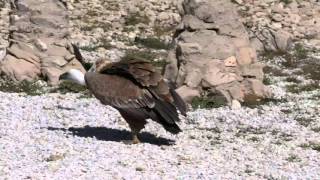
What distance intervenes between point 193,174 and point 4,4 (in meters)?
22.2

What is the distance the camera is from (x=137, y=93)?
14164 millimetres

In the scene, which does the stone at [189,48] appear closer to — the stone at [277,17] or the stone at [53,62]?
the stone at [53,62]

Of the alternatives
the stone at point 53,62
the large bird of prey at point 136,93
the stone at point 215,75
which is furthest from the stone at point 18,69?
the large bird of prey at point 136,93

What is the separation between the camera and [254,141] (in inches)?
603

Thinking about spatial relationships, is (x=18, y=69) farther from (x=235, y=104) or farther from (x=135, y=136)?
(x=135, y=136)

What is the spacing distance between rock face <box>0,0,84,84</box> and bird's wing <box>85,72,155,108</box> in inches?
272

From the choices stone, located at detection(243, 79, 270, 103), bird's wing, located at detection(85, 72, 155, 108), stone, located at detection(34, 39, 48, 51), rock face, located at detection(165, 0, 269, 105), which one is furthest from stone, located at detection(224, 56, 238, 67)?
bird's wing, located at detection(85, 72, 155, 108)

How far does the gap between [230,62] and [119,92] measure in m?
6.27

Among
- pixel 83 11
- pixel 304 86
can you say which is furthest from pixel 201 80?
pixel 83 11

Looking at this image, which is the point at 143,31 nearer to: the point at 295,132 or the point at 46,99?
the point at 46,99

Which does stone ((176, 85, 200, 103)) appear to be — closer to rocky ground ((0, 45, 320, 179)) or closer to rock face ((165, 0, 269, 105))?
rock face ((165, 0, 269, 105))

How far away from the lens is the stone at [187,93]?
62.2ft

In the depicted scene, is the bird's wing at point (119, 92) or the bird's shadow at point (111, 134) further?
the bird's shadow at point (111, 134)

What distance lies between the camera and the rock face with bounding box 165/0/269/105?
19438 mm
